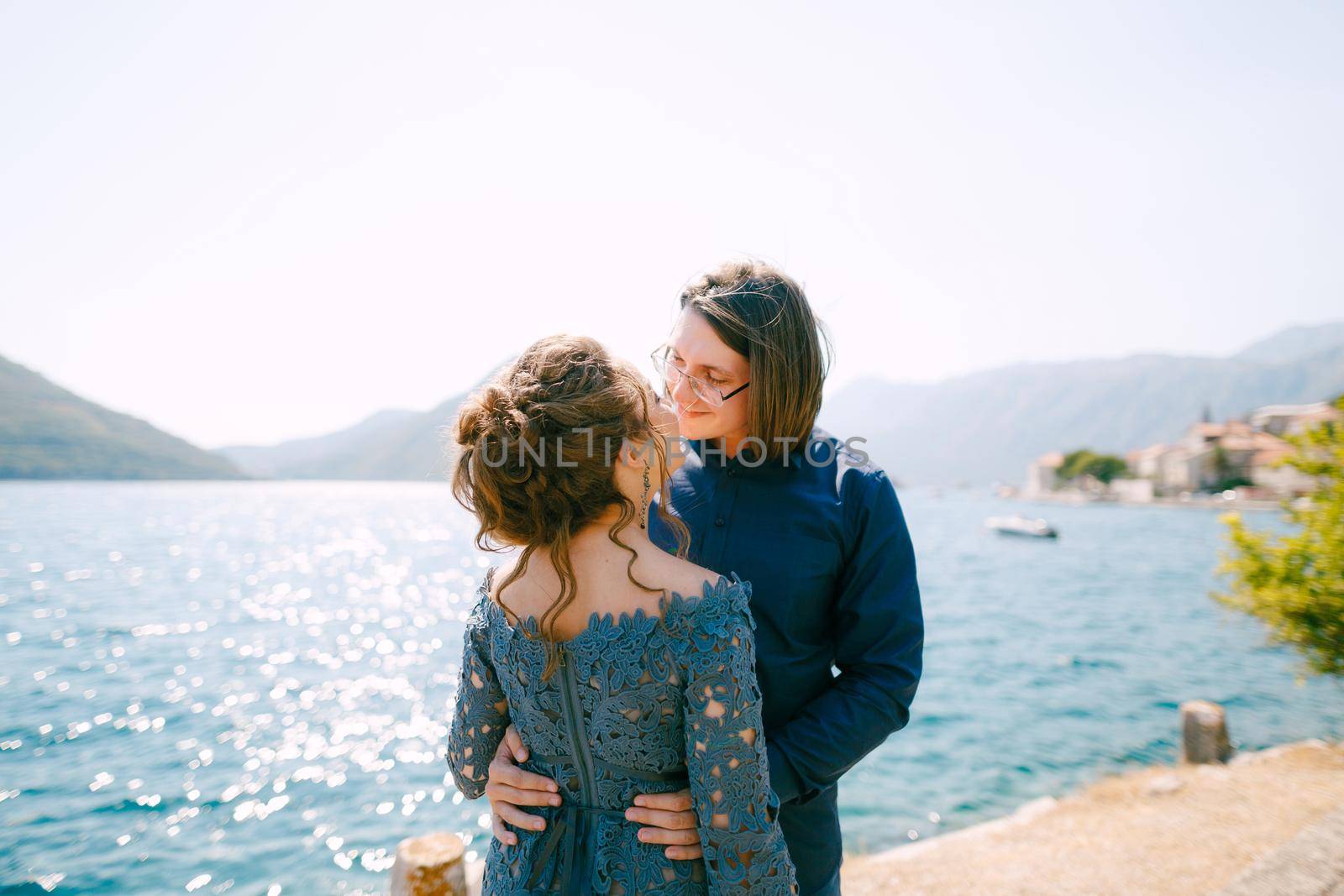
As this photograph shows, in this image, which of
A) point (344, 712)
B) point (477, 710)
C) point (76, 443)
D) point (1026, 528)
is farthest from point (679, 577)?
point (76, 443)

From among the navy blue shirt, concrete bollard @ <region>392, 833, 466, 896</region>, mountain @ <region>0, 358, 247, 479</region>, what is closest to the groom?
the navy blue shirt

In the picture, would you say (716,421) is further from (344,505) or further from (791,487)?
(344,505)

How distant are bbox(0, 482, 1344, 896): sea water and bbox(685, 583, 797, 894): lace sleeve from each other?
497mm

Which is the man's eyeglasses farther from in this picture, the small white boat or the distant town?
the distant town

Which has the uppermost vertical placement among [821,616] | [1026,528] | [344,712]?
[821,616]

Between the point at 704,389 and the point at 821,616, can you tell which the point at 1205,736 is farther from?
the point at 704,389

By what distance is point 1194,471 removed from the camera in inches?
3708

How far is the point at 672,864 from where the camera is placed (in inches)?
61.9

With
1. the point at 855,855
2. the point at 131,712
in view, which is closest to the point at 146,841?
the point at 131,712

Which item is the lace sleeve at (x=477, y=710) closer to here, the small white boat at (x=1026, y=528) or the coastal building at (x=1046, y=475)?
the small white boat at (x=1026, y=528)

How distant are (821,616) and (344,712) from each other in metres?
15.0

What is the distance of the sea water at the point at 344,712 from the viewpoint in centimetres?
892

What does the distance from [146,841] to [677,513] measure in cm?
1011

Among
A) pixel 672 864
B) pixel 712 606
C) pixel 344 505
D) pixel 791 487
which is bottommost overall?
pixel 344 505
